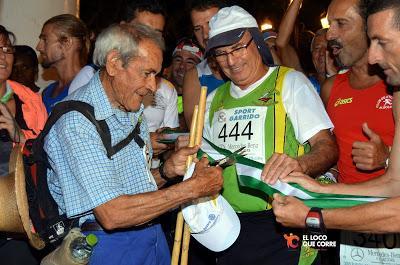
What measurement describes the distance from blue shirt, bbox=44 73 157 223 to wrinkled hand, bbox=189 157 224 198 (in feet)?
1.18

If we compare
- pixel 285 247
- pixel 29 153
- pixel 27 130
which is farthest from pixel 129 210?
pixel 27 130

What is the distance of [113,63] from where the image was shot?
3900mm

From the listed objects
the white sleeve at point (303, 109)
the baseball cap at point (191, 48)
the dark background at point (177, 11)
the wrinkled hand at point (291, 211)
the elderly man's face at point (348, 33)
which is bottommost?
the dark background at point (177, 11)

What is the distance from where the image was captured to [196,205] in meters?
4.16

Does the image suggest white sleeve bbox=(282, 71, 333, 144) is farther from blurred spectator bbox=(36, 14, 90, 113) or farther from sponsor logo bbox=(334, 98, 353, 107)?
blurred spectator bbox=(36, 14, 90, 113)

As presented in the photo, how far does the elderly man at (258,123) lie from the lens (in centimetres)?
437

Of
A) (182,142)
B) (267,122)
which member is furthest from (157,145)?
(267,122)

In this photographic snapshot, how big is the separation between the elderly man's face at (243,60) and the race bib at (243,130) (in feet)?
0.79

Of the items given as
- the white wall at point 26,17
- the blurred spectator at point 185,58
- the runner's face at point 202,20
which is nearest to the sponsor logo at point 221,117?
the runner's face at point 202,20

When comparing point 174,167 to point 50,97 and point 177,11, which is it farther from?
point 177,11

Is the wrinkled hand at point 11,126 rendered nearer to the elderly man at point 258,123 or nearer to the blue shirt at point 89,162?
the blue shirt at point 89,162

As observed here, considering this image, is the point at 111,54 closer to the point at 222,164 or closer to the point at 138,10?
the point at 222,164

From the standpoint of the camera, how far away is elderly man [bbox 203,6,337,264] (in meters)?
4.37

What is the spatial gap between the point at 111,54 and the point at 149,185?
2.83ft
